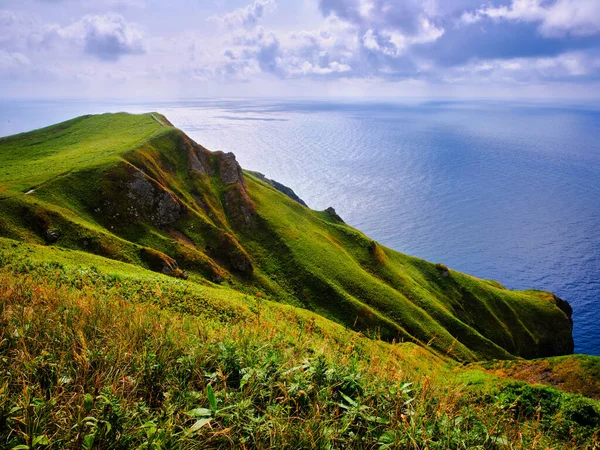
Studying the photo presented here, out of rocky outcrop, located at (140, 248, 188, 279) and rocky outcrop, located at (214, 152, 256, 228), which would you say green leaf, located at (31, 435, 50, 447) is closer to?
rocky outcrop, located at (140, 248, 188, 279)

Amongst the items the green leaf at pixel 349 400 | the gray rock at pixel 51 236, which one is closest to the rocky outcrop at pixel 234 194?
the gray rock at pixel 51 236

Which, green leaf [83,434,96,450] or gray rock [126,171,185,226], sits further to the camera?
gray rock [126,171,185,226]

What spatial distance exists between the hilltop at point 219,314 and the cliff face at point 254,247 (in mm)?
392

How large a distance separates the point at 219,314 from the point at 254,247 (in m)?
54.9

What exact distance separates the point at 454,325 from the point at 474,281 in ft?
104

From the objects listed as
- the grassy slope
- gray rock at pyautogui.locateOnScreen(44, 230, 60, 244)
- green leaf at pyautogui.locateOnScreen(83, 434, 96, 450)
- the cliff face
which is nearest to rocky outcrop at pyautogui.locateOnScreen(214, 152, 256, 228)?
the cliff face

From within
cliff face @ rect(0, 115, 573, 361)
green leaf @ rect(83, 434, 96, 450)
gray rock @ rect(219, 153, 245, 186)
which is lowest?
cliff face @ rect(0, 115, 573, 361)

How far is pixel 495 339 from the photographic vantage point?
301 ft

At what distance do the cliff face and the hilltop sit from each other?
392 millimetres

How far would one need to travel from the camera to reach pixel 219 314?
26438mm

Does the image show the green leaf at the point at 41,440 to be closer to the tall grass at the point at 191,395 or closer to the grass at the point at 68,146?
the tall grass at the point at 191,395

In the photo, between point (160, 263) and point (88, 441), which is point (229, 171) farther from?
point (88, 441)

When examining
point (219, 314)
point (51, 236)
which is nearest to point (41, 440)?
point (219, 314)

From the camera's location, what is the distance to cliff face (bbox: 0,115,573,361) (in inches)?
2240
